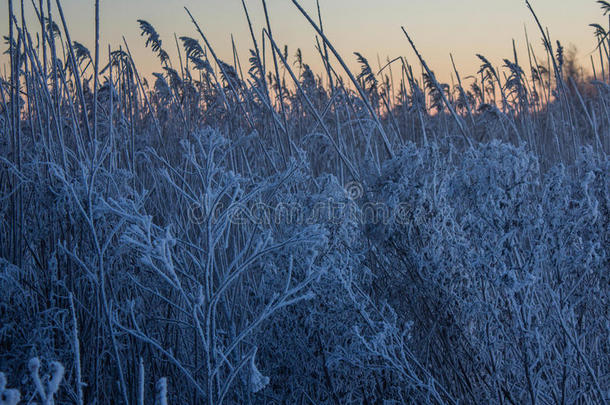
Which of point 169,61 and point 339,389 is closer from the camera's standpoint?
point 339,389

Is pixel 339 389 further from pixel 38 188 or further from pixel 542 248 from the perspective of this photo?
pixel 38 188

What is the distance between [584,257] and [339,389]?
72 cm

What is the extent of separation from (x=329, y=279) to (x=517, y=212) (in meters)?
0.51

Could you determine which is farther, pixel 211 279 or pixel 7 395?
pixel 211 279

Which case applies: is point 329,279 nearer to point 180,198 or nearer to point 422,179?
point 422,179

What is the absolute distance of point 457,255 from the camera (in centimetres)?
131

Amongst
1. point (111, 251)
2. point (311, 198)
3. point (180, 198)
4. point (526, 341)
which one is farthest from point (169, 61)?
point (526, 341)

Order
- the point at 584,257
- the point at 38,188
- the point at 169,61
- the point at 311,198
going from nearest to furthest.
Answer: the point at 584,257 → the point at 311,198 → the point at 38,188 → the point at 169,61

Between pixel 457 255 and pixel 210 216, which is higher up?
pixel 210 216

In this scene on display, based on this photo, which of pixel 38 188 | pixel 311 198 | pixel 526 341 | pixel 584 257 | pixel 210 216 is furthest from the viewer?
pixel 38 188

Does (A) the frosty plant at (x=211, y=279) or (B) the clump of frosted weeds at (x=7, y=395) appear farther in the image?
(A) the frosty plant at (x=211, y=279)

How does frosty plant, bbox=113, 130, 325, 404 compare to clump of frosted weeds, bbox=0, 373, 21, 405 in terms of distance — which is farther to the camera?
frosty plant, bbox=113, 130, 325, 404

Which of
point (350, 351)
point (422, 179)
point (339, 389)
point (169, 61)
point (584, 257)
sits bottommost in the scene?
point (339, 389)

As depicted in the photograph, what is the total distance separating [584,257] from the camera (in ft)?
4.21
